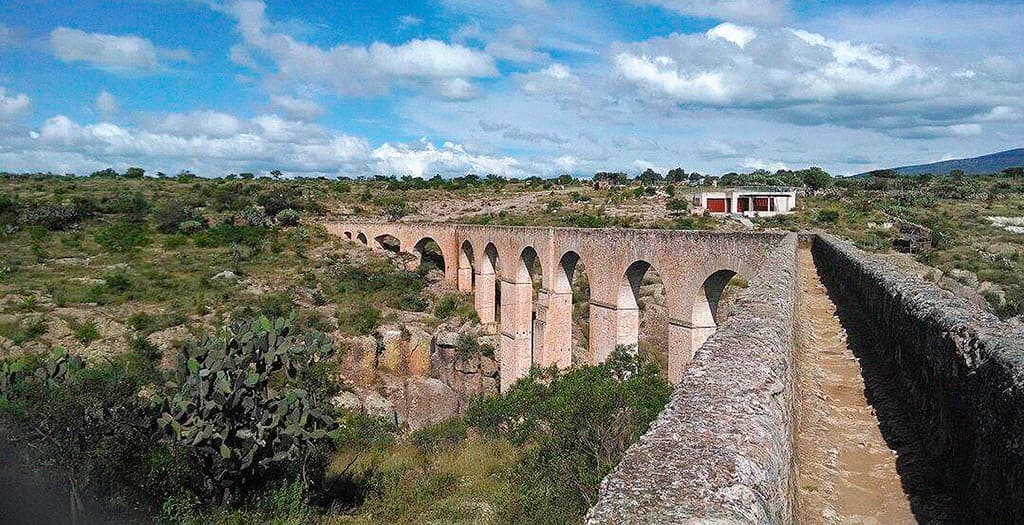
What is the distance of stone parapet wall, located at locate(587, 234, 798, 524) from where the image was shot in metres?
2.14

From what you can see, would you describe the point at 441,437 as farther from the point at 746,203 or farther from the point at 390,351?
the point at 746,203

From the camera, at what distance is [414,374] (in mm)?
26406

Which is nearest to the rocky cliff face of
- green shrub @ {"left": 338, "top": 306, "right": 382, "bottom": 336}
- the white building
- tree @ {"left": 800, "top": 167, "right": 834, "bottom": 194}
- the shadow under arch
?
green shrub @ {"left": 338, "top": 306, "right": 382, "bottom": 336}

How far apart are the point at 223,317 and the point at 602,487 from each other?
2654cm

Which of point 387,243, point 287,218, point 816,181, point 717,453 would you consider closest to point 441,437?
point 717,453

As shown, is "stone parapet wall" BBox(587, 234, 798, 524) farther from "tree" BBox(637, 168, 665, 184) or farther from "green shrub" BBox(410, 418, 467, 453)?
"tree" BBox(637, 168, 665, 184)

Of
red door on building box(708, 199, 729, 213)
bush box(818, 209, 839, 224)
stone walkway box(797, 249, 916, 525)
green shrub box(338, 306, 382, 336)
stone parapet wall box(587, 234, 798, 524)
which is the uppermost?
red door on building box(708, 199, 729, 213)

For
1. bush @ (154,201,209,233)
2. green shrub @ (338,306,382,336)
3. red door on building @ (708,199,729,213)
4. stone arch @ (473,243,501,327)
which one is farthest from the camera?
red door on building @ (708,199,729,213)

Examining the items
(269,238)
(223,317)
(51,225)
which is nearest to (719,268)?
(223,317)

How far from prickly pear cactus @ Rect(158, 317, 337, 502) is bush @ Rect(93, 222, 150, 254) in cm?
3076

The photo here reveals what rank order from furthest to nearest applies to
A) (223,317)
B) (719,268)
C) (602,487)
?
(223,317) < (719,268) < (602,487)

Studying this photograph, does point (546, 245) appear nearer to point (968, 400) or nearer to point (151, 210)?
point (968, 400)

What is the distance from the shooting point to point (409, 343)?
2706cm

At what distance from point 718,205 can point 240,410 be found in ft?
130
